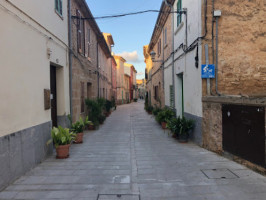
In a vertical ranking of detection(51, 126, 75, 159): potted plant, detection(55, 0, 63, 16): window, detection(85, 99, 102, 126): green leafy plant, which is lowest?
detection(51, 126, 75, 159): potted plant

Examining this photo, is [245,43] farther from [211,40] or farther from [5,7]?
[5,7]

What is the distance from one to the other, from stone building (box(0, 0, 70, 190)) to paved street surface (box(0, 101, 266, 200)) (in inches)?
16.7

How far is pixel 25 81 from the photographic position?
3945 millimetres

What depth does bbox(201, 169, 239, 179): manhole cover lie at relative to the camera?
12.0 ft

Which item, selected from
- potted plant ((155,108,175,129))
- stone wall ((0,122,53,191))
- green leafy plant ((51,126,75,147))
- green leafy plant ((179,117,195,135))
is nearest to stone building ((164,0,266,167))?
green leafy plant ((179,117,195,135))

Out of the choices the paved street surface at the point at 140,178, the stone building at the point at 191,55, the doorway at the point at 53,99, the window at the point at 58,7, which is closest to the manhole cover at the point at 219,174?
the paved street surface at the point at 140,178

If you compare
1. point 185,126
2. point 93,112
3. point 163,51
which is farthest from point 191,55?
point 163,51

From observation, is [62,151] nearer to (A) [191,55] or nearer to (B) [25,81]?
(B) [25,81]

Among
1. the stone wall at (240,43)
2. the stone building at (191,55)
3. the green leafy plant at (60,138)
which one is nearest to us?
the green leafy plant at (60,138)

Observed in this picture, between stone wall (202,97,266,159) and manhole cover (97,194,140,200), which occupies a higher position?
stone wall (202,97,266,159)

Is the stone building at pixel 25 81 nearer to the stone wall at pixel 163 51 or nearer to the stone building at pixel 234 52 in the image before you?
the stone building at pixel 234 52

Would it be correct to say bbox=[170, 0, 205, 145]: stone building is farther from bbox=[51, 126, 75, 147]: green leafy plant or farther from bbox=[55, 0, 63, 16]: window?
bbox=[55, 0, 63, 16]: window

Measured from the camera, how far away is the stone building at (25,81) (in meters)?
3.32

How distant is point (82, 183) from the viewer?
3.45 meters
